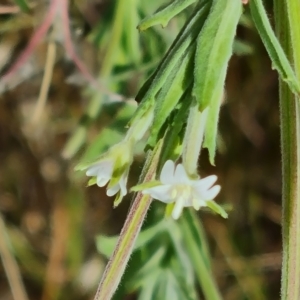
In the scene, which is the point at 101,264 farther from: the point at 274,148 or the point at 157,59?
the point at 157,59

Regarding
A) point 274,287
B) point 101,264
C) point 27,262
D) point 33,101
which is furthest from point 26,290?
point 274,287

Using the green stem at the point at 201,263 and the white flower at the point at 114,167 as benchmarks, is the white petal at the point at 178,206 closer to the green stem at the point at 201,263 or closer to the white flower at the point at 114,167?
the white flower at the point at 114,167

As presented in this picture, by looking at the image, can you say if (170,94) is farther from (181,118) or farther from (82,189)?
(82,189)

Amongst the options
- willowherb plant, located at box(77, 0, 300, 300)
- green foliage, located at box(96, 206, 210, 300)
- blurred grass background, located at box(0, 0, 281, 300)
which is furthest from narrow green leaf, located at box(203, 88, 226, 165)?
blurred grass background, located at box(0, 0, 281, 300)

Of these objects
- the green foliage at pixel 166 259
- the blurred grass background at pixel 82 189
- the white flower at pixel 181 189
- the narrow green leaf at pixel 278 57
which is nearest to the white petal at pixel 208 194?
the white flower at pixel 181 189

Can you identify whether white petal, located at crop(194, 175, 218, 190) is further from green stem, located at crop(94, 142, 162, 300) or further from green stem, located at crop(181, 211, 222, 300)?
green stem, located at crop(181, 211, 222, 300)

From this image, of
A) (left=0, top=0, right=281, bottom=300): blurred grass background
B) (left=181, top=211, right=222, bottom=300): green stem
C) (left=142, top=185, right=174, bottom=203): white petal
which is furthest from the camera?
(left=0, top=0, right=281, bottom=300): blurred grass background

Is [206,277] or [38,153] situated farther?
[38,153]
